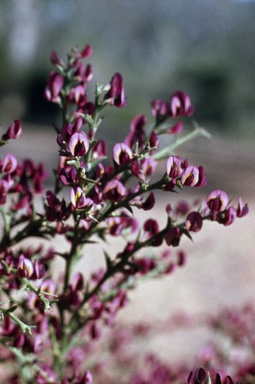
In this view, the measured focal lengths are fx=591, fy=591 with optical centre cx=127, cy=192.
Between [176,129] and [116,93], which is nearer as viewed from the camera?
[116,93]

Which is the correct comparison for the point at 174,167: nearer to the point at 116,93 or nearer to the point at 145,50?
the point at 116,93

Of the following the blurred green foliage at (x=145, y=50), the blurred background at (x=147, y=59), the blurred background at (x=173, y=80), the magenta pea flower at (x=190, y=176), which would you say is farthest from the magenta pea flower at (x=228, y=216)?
the blurred green foliage at (x=145, y=50)

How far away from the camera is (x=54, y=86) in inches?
43.6

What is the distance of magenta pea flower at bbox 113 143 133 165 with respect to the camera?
0.92 meters

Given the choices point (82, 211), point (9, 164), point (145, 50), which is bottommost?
point (82, 211)

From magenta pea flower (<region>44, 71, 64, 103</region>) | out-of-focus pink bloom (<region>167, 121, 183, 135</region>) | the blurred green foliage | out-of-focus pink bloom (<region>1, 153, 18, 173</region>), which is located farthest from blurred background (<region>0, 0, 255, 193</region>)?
out-of-focus pink bloom (<region>1, 153, 18, 173</region>)

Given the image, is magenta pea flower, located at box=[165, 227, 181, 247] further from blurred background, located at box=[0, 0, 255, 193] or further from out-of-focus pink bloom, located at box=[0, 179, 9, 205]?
blurred background, located at box=[0, 0, 255, 193]

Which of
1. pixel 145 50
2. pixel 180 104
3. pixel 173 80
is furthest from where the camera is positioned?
pixel 145 50

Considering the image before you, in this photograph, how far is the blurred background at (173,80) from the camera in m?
4.05

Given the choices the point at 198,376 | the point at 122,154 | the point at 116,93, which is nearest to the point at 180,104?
the point at 116,93

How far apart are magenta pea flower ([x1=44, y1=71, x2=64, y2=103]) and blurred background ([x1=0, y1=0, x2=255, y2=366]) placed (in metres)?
0.28

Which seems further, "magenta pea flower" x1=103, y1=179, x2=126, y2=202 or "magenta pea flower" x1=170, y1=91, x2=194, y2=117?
"magenta pea flower" x1=170, y1=91, x2=194, y2=117

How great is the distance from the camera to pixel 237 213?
0.98 meters

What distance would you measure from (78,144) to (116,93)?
231mm
